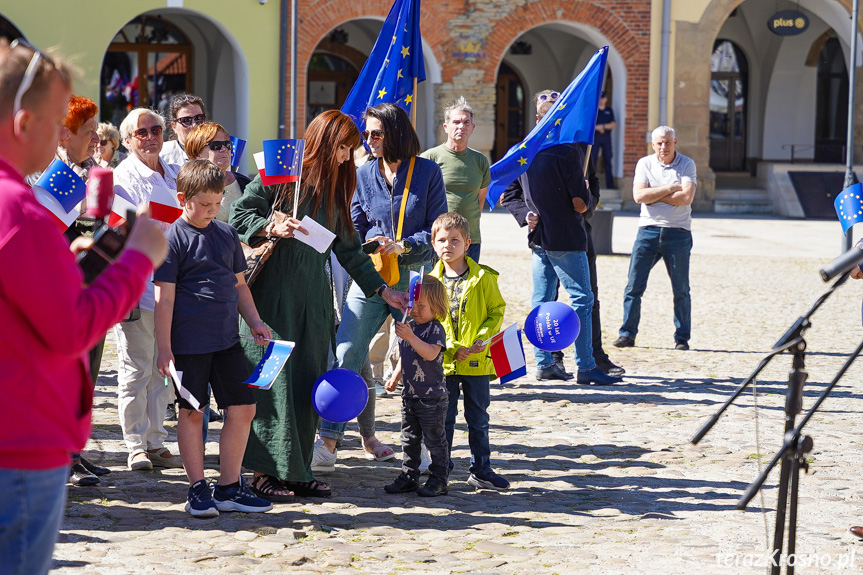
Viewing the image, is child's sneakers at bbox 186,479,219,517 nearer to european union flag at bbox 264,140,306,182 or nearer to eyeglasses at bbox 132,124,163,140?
european union flag at bbox 264,140,306,182

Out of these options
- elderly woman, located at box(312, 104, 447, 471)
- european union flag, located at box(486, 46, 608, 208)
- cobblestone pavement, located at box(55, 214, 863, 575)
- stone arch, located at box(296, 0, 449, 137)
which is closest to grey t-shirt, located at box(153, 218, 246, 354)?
cobblestone pavement, located at box(55, 214, 863, 575)

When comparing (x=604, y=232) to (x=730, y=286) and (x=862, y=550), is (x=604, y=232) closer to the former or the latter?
(x=730, y=286)

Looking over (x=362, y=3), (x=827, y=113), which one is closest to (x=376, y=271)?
(x=362, y=3)

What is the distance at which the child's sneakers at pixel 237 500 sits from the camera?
468 cm

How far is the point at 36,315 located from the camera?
2143 millimetres

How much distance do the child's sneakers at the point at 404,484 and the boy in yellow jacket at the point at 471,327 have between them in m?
0.26

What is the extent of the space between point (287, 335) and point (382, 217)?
3.55 ft

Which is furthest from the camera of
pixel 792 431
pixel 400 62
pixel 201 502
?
pixel 400 62

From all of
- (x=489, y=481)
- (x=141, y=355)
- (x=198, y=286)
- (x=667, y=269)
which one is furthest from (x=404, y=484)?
(x=667, y=269)

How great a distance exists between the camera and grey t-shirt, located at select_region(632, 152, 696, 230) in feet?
30.9

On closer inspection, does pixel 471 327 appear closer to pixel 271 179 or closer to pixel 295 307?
pixel 295 307

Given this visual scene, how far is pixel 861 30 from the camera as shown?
2336cm

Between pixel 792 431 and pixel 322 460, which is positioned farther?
pixel 322 460

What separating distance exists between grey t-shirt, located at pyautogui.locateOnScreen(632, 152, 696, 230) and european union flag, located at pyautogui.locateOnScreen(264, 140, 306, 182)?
17.3ft
